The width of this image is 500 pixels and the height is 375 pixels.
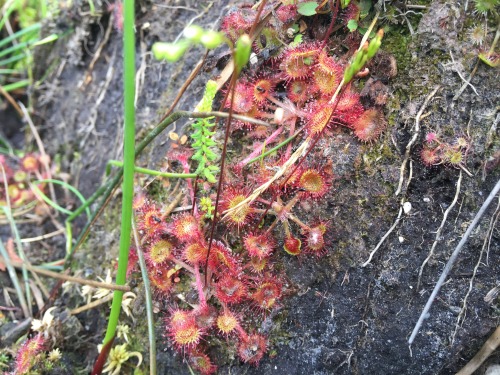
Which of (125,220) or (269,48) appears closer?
(125,220)

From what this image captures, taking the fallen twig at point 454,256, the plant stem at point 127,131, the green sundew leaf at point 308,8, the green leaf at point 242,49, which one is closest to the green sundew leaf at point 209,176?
the plant stem at point 127,131

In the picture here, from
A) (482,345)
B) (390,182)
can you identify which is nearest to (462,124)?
(390,182)

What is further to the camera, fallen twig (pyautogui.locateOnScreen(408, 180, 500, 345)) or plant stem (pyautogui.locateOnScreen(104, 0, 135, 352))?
fallen twig (pyautogui.locateOnScreen(408, 180, 500, 345))

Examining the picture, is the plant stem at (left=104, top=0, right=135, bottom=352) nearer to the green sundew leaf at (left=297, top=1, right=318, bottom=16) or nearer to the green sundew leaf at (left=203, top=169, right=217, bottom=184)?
the green sundew leaf at (left=203, top=169, right=217, bottom=184)

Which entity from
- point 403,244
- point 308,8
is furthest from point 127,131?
point 403,244

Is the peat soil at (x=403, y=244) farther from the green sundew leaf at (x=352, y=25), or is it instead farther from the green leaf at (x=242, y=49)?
the green leaf at (x=242, y=49)

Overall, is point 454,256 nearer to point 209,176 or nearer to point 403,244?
point 403,244

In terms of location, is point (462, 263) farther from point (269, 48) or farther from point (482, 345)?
point (269, 48)

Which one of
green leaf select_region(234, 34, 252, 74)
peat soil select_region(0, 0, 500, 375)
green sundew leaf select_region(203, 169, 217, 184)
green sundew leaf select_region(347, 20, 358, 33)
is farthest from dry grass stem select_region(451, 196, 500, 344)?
green leaf select_region(234, 34, 252, 74)
